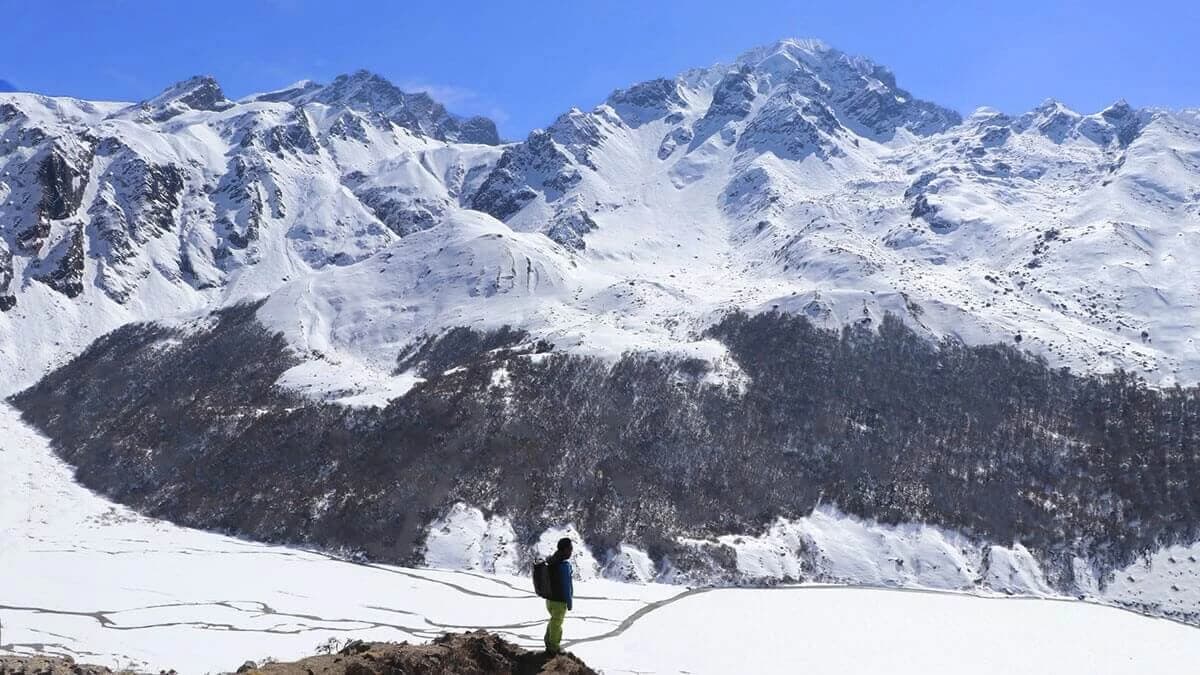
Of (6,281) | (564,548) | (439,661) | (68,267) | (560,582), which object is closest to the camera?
(564,548)

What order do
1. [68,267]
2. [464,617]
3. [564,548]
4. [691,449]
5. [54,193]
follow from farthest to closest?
[54,193] → [68,267] → [691,449] → [464,617] → [564,548]

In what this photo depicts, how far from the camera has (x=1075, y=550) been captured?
3219 inches

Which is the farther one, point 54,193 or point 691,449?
point 54,193

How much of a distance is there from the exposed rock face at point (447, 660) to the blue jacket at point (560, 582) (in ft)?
4.48

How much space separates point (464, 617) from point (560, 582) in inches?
1754

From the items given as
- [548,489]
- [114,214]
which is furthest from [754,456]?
[114,214]

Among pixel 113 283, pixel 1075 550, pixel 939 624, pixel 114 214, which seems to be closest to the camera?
pixel 939 624

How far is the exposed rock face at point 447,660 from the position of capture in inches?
609

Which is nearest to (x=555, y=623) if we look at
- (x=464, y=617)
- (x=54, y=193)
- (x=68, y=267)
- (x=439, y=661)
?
(x=439, y=661)

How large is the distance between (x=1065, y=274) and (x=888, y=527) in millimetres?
80191

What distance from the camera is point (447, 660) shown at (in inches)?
640

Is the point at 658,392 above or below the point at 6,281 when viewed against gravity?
below

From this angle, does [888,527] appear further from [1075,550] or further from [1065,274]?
[1065,274]

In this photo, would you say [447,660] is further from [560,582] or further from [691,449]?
[691,449]
